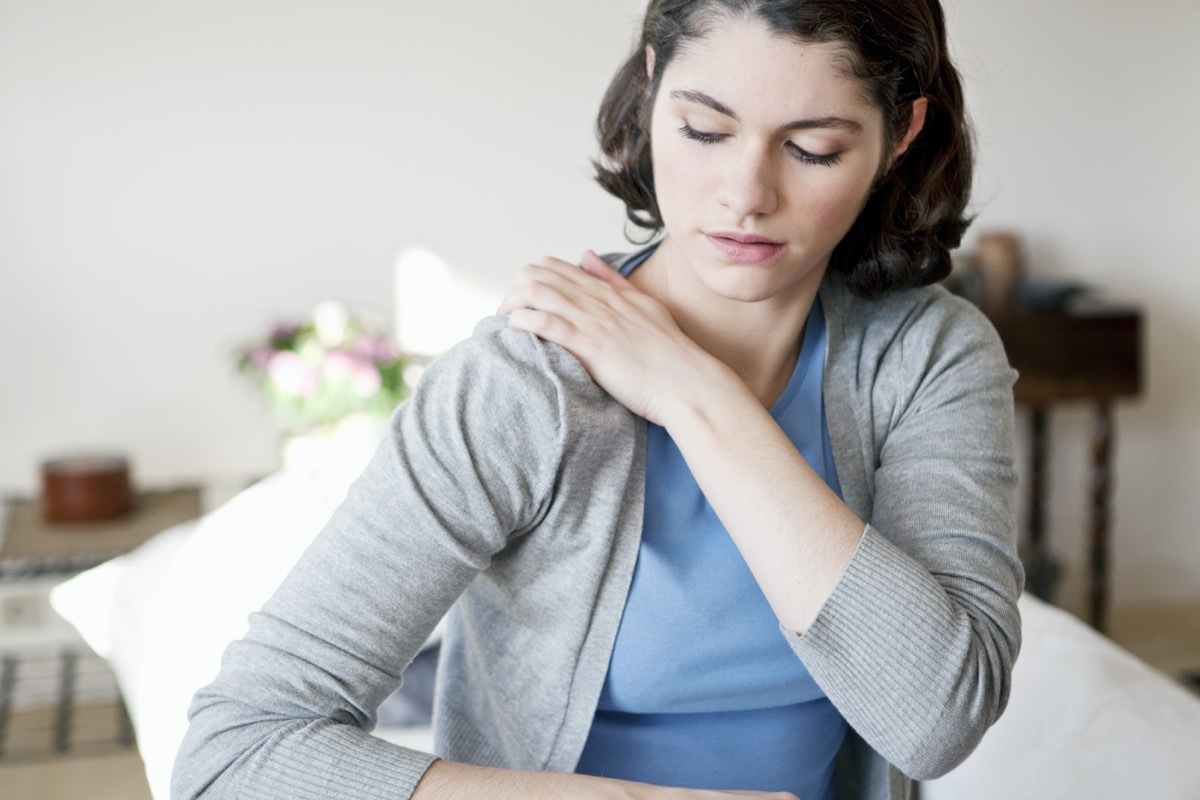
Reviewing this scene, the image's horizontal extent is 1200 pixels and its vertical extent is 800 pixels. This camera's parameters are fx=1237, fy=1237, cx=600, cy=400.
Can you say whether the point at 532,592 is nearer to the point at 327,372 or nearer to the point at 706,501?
the point at 706,501

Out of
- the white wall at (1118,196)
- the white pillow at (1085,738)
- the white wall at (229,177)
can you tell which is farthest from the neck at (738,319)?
the white wall at (1118,196)

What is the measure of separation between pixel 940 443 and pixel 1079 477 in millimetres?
3021

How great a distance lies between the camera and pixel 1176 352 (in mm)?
3836

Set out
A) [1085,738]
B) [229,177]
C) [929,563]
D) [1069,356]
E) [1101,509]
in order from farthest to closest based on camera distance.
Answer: [1101,509]
[1069,356]
[229,177]
[1085,738]
[929,563]

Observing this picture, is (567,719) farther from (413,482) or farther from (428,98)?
(428,98)

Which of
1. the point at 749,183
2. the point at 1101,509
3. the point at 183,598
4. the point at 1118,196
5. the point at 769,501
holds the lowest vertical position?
the point at 1101,509

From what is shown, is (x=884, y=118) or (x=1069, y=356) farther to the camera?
→ (x=1069, y=356)

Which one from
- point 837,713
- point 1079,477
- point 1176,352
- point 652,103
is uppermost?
point 652,103

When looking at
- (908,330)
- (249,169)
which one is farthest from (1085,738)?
(249,169)

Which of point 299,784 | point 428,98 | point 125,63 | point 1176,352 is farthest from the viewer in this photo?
point 1176,352

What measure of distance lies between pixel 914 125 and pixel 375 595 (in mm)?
621

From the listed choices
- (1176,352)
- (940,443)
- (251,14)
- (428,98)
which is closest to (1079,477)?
(1176,352)

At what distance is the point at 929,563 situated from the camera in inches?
39.9

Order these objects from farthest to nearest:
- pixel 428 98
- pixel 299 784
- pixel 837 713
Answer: pixel 428 98 → pixel 837 713 → pixel 299 784
